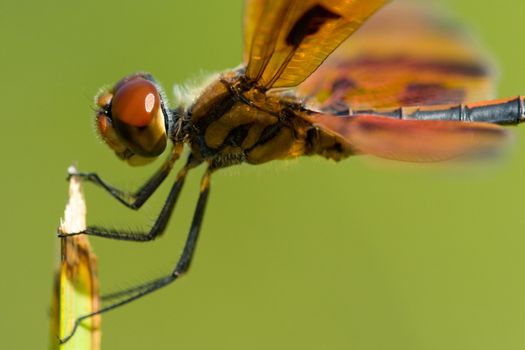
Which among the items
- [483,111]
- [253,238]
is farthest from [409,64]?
[253,238]

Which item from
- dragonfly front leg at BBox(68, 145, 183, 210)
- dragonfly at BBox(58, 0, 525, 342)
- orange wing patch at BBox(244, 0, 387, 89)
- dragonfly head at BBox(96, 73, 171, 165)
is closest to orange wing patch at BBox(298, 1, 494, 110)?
dragonfly at BBox(58, 0, 525, 342)

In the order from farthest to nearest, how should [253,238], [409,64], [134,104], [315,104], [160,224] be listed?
[253,238], [409,64], [315,104], [160,224], [134,104]

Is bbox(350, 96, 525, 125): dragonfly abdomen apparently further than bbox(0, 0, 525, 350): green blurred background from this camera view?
No

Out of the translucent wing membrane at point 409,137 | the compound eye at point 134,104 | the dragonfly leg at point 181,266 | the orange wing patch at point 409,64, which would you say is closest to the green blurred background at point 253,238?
the orange wing patch at point 409,64

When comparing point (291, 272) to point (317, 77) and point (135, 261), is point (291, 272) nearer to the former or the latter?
point (135, 261)

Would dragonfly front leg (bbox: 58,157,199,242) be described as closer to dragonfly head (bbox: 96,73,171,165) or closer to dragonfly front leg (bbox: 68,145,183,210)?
dragonfly front leg (bbox: 68,145,183,210)

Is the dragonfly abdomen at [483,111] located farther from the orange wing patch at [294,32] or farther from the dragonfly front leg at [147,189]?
the dragonfly front leg at [147,189]

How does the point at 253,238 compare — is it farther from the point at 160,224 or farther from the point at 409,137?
the point at 409,137
